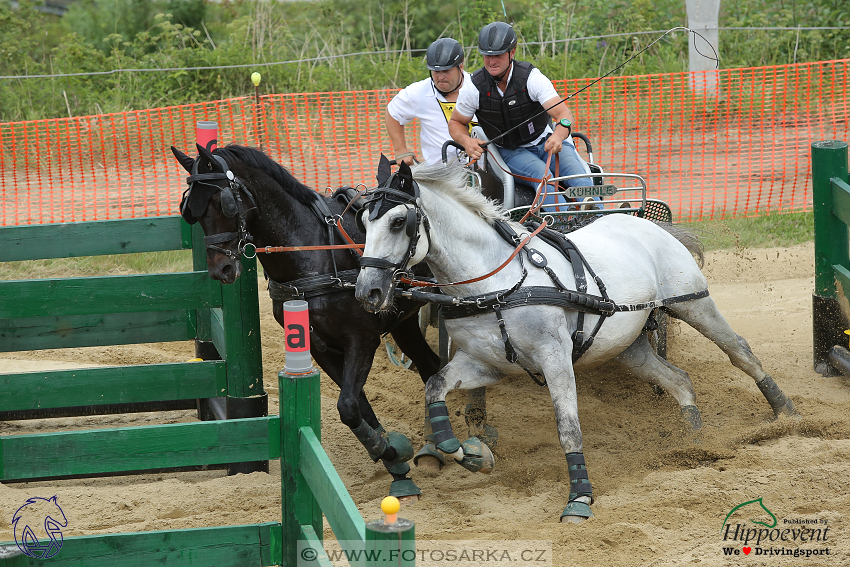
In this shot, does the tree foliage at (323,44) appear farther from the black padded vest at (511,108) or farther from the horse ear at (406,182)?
the horse ear at (406,182)

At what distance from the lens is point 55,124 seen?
1141cm

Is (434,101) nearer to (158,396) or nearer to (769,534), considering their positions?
(158,396)

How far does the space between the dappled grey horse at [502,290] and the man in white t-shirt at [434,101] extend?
171 cm

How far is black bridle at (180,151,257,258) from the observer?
4.67m

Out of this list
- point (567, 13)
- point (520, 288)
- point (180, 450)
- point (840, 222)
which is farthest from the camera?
point (567, 13)

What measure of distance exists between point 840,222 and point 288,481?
4.83 metres

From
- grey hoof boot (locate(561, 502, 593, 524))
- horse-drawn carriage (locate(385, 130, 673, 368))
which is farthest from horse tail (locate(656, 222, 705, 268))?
grey hoof boot (locate(561, 502, 593, 524))

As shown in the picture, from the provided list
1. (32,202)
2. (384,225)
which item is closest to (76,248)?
(384,225)

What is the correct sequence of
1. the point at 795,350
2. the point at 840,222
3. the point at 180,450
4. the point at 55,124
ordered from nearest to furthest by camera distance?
the point at 180,450 → the point at 840,222 → the point at 795,350 → the point at 55,124

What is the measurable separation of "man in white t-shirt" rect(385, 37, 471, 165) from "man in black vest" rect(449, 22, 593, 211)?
0.41 meters

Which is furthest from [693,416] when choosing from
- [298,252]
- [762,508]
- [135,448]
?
[135,448]

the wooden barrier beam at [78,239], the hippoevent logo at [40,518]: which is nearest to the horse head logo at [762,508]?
the hippoevent logo at [40,518]

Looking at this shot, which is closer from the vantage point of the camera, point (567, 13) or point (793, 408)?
point (793, 408)

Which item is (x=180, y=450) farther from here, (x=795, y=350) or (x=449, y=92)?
(x=795, y=350)
